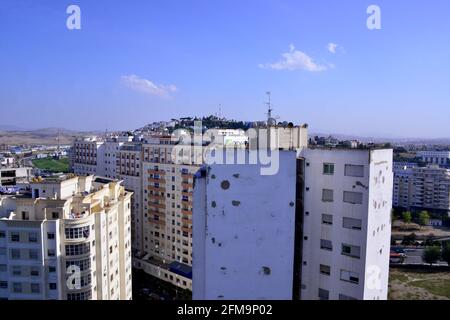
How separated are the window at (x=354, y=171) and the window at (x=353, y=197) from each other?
256 mm

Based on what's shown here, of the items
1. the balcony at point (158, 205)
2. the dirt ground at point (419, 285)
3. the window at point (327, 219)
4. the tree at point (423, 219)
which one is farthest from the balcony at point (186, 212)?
the tree at point (423, 219)

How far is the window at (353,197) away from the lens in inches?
203

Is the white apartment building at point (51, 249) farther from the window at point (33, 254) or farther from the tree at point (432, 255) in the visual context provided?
the tree at point (432, 255)

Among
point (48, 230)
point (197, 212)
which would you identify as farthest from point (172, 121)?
point (197, 212)

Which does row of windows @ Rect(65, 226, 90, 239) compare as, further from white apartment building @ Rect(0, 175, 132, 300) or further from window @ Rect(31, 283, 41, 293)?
window @ Rect(31, 283, 41, 293)

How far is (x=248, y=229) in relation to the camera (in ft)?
18.8

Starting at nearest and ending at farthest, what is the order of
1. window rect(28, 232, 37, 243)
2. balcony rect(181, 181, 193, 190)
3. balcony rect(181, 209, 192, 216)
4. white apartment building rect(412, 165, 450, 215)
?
window rect(28, 232, 37, 243)
balcony rect(181, 181, 193, 190)
balcony rect(181, 209, 192, 216)
white apartment building rect(412, 165, 450, 215)

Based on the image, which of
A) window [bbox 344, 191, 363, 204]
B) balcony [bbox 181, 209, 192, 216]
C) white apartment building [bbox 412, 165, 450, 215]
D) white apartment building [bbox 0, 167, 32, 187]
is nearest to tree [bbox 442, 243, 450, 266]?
white apartment building [bbox 412, 165, 450, 215]

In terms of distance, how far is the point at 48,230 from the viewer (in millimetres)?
9727

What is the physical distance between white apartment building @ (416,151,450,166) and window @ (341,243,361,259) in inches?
2730

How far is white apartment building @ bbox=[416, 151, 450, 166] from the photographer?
216ft

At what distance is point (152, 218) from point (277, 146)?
17.5 m

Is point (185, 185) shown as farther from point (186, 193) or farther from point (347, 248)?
point (347, 248)
